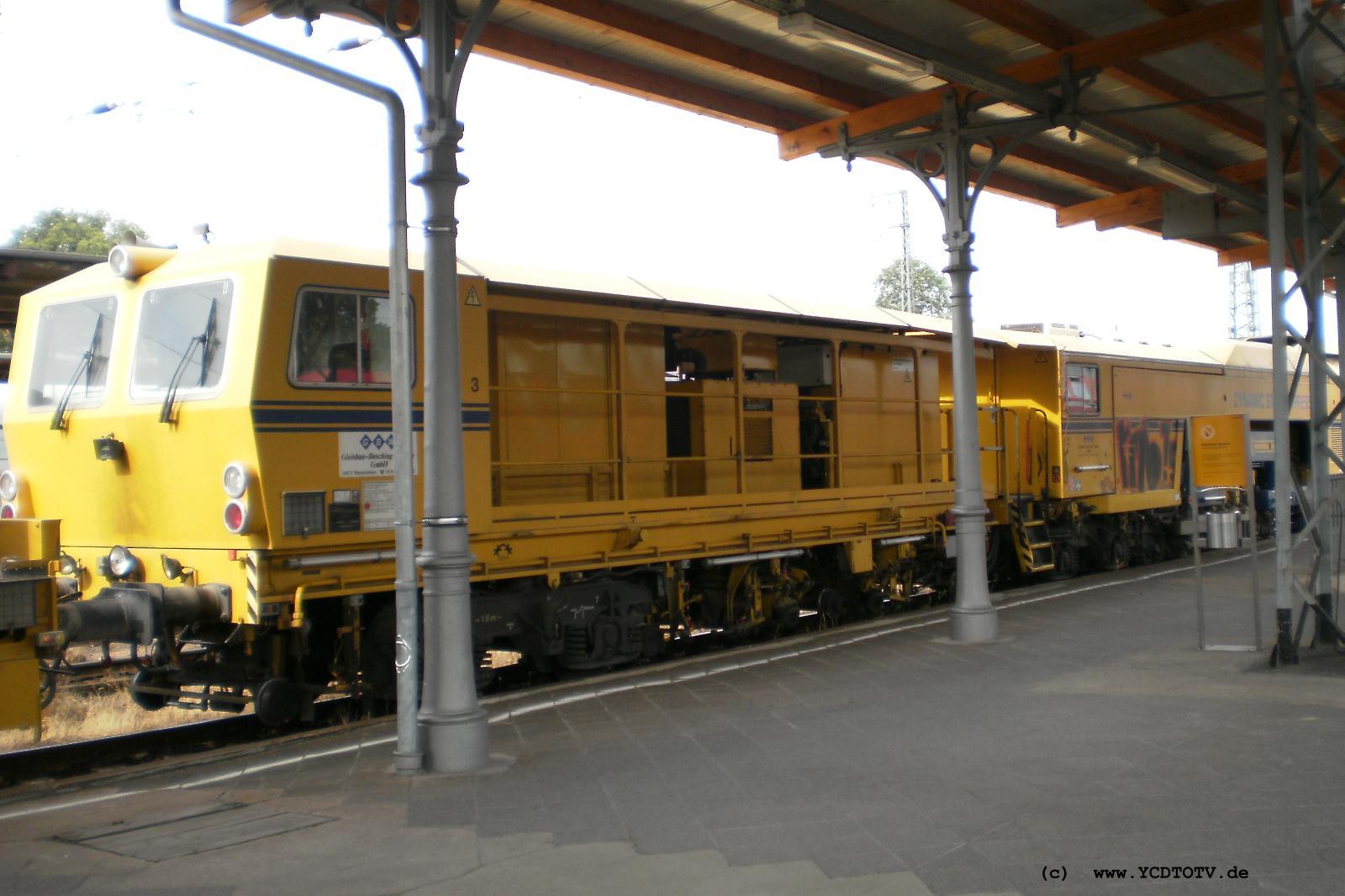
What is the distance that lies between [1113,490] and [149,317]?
43.5ft

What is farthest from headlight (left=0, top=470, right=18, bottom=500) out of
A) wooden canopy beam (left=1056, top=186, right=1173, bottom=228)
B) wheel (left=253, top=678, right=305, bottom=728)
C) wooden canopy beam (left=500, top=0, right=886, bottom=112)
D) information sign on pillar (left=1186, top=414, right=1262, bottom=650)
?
wooden canopy beam (left=1056, top=186, right=1173, bottom=228)

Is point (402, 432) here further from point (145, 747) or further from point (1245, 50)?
point (1245, 50)

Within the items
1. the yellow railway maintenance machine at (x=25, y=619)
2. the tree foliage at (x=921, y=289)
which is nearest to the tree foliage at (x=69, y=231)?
the tree foliage at (x=921, y=289)

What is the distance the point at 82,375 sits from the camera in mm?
8156

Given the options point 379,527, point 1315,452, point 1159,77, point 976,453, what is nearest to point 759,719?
point 379,527

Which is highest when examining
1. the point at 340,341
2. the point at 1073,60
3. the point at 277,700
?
the point at 1073,60

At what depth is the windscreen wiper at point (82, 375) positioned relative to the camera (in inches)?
319

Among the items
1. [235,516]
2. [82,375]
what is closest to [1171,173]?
[235,516]

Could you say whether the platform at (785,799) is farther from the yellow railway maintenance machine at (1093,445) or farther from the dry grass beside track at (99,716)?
the yellow railway maintenance machine at (1093,445)

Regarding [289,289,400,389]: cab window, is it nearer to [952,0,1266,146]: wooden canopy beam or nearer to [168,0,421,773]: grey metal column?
[168,0,421,773]: grey metal column

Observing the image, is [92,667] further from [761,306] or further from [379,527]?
[761,306]

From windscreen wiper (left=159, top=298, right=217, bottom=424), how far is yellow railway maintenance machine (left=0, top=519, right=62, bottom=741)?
1.55 m

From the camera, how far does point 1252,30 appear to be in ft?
32.7

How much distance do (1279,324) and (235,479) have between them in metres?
7.36
